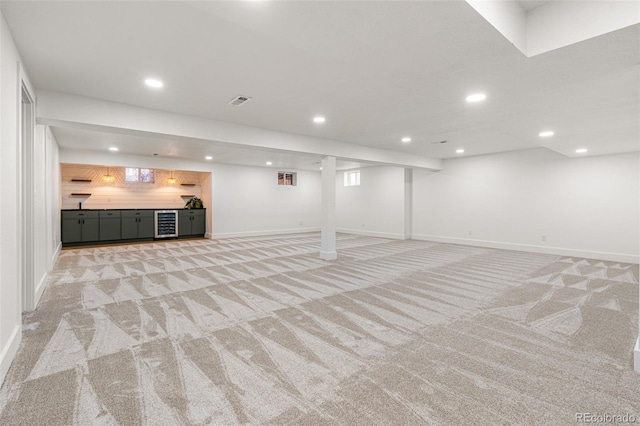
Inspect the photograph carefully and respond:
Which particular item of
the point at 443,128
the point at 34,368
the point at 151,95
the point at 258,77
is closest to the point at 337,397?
the point at 34,368

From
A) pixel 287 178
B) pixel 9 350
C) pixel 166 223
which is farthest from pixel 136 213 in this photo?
pixel 9 350

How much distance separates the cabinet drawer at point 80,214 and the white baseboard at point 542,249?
993 centimetres

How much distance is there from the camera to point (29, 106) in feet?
11.1

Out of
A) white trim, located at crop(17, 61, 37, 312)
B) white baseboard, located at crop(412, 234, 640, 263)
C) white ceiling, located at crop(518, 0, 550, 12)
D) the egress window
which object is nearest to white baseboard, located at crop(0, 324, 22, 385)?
white trim, located at crop(17, 61, 37, 312)

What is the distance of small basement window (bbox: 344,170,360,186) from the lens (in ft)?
37.9

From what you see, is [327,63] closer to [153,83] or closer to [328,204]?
[153,83]

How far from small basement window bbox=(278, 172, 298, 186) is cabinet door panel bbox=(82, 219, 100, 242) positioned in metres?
5.98

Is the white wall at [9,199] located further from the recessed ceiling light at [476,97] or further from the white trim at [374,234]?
the white trim at [374,234]

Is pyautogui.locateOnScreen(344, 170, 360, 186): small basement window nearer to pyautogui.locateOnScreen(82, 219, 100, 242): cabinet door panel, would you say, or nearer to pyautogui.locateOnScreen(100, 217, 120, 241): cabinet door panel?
pyautogui.locateOnScreen(100, 217, 120, 241): cabinet door panel

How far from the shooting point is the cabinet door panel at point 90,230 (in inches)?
330

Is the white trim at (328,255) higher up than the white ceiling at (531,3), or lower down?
lower down

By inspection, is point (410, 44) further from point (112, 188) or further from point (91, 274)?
point (112, 188)

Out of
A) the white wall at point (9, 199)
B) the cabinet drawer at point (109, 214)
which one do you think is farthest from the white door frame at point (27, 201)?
the cabinet drawer at point (109, 214)

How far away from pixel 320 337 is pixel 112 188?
971cm
